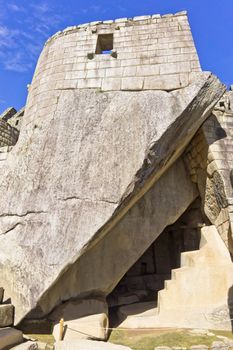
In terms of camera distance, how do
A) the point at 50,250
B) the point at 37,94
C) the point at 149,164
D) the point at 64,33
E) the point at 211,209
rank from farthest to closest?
the point at 64,33, the point at 37,94, the point at 211,209, the point at 149,164, the point at 50,250

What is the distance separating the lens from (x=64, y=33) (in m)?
7.53

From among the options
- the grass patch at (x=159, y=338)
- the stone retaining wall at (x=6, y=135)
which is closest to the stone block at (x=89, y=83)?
the stone retaining wall at (x=6, y=135)

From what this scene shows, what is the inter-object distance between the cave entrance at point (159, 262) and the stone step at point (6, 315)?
139 inches

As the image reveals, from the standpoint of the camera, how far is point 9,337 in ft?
12.9

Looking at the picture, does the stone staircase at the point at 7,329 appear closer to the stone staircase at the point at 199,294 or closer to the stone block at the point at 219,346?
the stone staircase at the point at 199,294

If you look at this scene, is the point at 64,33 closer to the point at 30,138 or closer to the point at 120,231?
the point at 30,138

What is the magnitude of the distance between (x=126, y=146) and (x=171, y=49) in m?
3.08

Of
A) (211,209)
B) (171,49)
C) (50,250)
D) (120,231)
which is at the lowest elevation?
(50,250)

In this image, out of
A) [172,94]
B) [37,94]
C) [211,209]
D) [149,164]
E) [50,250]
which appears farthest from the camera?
[37,94]

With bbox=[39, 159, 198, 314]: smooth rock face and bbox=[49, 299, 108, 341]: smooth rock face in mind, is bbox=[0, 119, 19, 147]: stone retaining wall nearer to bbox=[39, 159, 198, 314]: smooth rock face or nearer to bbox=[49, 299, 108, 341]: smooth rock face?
bbox=[39, 159, 198, 314]: smooth rock face

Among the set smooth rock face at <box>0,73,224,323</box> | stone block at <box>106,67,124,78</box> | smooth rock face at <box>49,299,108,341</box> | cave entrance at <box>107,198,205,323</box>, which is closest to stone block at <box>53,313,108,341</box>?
smooth rock face at <box>49,299,108,341</box>

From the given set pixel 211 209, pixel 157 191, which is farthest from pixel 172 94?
pixel 211 209

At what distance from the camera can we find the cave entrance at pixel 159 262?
781cm

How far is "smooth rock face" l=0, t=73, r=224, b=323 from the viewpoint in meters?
4.81
